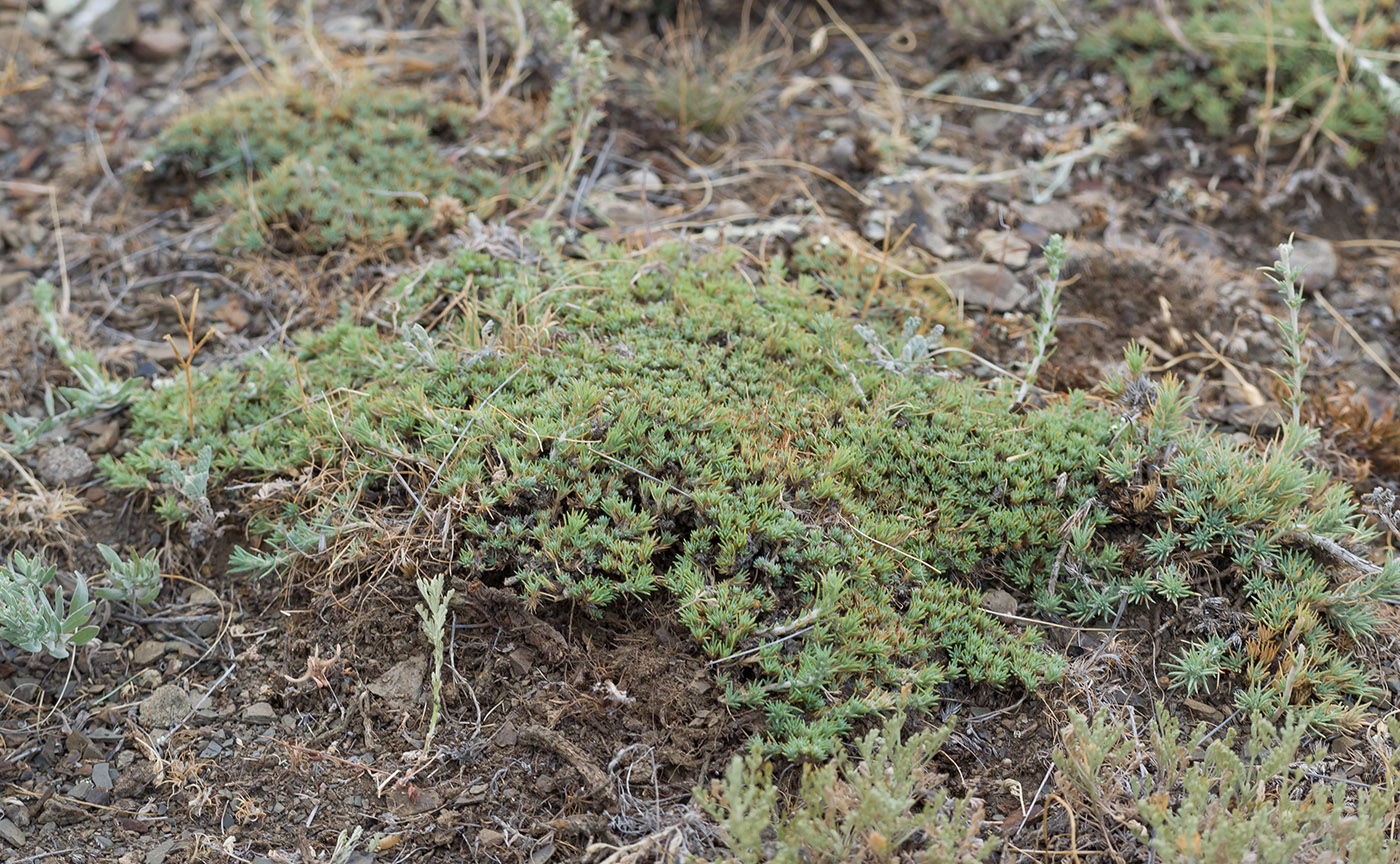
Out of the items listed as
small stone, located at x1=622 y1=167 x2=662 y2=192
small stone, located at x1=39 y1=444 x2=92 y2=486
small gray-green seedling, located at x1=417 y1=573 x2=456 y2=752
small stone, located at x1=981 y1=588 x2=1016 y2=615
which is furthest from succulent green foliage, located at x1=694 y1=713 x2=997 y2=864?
small stone, located at x1=622 y1=167 x2=662 y2=192

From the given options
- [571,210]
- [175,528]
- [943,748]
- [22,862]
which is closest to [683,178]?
[571,210]

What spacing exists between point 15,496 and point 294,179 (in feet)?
5.65

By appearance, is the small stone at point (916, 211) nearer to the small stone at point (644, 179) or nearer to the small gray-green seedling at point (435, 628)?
the small stone at point (644, 179)

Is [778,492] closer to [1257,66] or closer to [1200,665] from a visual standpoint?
[1200,665]

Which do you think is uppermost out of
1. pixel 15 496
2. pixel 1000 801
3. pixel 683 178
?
pixel 683 178

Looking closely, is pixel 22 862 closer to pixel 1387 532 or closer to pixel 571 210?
pixel 571 210

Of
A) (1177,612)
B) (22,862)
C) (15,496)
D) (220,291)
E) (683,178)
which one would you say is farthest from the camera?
(683,178)

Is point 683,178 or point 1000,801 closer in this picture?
point 1000,801

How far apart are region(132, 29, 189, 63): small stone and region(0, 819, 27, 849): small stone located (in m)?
4.41

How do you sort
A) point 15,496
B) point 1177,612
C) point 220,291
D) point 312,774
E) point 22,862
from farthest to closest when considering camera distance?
point 220,291 < point 15,496 < point 1177,612 < point 312,774 < point 22,862

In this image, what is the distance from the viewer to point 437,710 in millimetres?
2807

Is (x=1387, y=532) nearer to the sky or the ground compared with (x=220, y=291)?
nearer to the ground

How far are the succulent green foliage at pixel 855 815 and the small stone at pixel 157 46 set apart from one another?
17.0ft

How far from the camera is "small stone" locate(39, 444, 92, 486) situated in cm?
354
